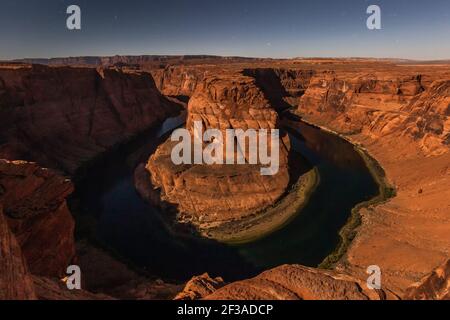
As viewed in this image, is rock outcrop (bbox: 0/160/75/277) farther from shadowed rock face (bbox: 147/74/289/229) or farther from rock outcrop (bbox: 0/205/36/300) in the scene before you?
shadowed rock face (bbox: 147/74/289/229)

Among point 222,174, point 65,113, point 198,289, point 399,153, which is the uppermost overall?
point 65,113

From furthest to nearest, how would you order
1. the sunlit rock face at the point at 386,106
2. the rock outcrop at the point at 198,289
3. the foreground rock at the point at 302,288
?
1. the sunlit rock face at the point at 386,106
2. the rock outcrop at the point at 198,289
3. the foreground rock at the point at 302,288

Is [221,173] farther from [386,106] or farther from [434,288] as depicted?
[386,106]

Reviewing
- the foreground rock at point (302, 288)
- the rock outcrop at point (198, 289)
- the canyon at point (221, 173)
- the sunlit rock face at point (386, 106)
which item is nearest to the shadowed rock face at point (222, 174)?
the canyon at point (221, 173)

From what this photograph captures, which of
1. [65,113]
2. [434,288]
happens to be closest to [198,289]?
[434,288]

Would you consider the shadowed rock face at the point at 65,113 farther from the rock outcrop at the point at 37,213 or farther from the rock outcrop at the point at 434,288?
the rock outcrop at the point at 434,288
